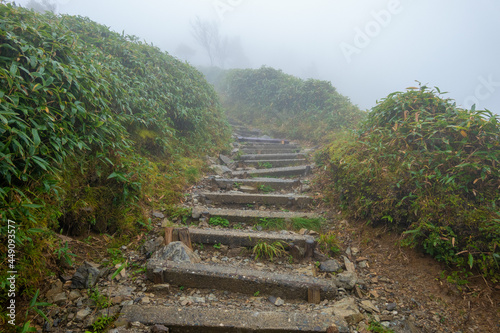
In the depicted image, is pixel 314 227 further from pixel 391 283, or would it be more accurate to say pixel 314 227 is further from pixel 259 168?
pixel 259 168

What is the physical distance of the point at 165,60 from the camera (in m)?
7.30

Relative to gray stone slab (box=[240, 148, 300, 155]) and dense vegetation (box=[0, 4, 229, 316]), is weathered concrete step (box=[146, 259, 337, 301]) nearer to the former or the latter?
dense vegetation (box=[0, 4, 229, 316])

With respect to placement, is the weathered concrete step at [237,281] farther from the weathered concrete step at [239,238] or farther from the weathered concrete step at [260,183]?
the weathered concrete step at [260,183]

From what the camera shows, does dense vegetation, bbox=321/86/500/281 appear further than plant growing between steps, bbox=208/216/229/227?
No

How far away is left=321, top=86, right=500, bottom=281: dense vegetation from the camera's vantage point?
2455 millimetres

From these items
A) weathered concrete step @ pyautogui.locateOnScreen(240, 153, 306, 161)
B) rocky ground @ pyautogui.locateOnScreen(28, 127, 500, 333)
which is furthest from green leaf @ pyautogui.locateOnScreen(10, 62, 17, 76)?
weathered concrete step @ pyautogui.locateOnScreen(240, 153, 306, 161)

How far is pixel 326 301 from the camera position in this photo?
250cm

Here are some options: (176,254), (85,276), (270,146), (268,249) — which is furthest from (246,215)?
(270,146)

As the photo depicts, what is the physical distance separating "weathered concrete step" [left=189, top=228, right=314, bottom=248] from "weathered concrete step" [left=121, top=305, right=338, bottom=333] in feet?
3.42

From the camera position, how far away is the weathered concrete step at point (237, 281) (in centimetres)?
253

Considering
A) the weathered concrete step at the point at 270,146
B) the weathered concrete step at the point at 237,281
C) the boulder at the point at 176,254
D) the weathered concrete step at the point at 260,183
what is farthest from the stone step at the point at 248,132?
the weathered concrete step at the point at 237,281

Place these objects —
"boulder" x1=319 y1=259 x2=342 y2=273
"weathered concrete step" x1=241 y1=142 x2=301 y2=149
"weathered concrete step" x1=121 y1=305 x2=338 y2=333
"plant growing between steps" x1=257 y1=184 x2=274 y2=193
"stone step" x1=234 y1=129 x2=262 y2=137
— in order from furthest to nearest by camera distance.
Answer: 1. "stone step" x1=234 y1=129 x2=262 y2=137
2. "weathered concrete step" x1=241 y1=142 x2=301 y2=149
3. "plant growing between steps" x1=257 y1=184 x2=274 y2=193
4. "boulder" x1=319 y1=259 x2=342 y2=273
5. "weathered concrete step" x1=121 y1=305 x2=338 y2=333

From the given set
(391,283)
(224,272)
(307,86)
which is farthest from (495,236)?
(307,86)

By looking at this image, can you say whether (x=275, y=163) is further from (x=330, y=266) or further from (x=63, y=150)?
(x=63, y=150)
